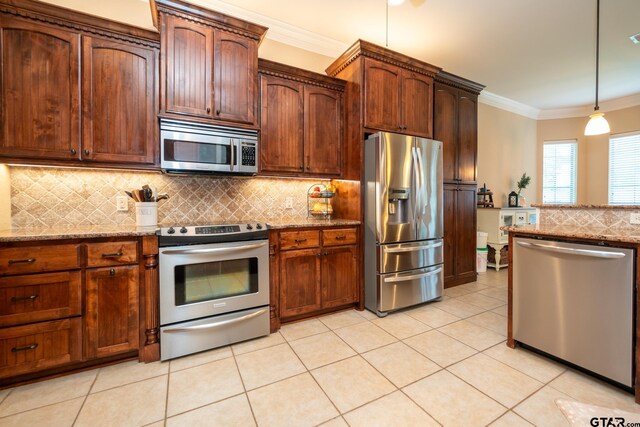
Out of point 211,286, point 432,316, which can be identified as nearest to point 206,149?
point 211,286

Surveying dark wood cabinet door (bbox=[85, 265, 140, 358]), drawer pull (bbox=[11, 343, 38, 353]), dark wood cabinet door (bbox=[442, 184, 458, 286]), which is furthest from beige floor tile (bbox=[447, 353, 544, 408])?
drawer pull (bbox=[11, 343, 38, 353])

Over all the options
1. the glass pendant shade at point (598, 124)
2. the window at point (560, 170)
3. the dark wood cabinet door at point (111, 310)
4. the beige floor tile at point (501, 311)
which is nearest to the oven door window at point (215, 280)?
the dark wood cabinet door at point (111, 310)

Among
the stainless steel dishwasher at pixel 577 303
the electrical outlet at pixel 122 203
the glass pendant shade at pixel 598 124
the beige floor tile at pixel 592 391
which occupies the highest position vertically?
the glass pendant shade at pixel 598 124

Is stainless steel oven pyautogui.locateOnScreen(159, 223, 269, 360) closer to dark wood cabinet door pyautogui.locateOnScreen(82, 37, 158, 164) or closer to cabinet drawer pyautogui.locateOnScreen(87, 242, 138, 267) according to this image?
cabinet drawer pyautogui.locateOnScreen(87, 242, 138, 267)

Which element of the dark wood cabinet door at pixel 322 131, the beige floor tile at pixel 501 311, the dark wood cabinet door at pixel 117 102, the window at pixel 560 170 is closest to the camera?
the dark wood cabinet door at pixel 117 102

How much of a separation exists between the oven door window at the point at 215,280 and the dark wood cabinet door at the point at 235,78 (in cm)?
132

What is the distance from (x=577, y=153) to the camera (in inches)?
226

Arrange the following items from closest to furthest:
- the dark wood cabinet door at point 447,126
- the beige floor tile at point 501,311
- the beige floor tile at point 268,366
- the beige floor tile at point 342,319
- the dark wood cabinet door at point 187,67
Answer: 1. the beige floor tile at point 268,366
2. the dark wood cabinet door at point 187,67
3. the beige floor tile at point 342,319
4. the beige floor tile at point 501,311
5. the dark wood cabinet door at point 447,126

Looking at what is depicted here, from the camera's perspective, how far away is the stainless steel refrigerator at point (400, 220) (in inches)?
107

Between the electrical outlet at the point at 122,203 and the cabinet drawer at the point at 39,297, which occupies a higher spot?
the electrical outlet at the point at 122,203

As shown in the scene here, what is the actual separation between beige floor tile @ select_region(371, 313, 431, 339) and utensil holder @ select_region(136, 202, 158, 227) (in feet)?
7.31

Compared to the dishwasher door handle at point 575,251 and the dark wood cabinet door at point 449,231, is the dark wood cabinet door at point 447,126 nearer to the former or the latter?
the dark wood cabinet door at point 449,231

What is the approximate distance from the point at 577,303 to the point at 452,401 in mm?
1099

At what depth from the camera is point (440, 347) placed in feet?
7.04
